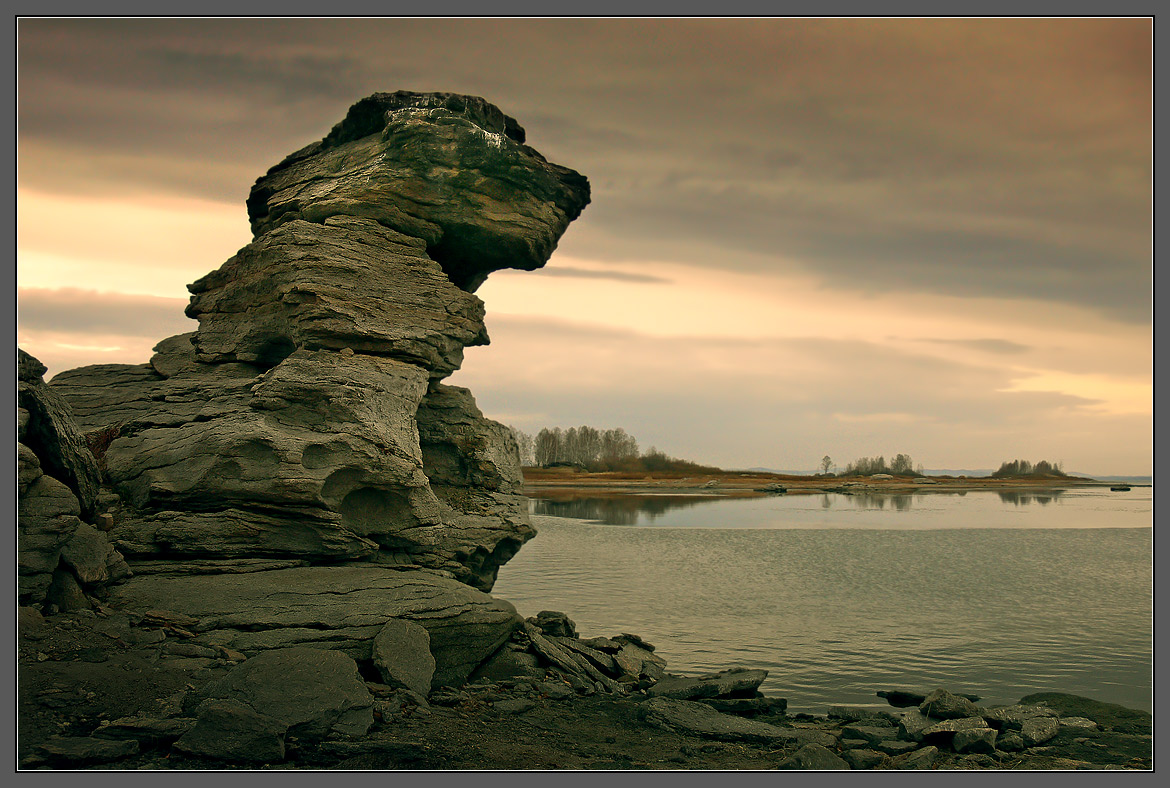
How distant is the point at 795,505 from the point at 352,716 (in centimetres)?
7779

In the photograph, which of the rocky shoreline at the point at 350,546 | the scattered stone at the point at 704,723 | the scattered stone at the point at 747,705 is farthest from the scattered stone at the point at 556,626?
the scattered stone at the point at 704,723

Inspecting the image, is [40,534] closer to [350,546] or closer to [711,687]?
[350,546]

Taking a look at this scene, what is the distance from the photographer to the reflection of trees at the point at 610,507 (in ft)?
199

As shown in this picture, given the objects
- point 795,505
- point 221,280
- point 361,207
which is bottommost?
point 795,505

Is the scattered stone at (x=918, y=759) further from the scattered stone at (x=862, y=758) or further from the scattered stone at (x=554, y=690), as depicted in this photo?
the scattered stone at (x=554, y=690)

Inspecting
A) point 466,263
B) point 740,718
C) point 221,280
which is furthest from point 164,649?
point 466,263

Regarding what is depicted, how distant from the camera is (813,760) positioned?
10055mm

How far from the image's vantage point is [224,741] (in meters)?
8.34

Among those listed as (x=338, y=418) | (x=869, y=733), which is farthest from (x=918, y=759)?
(x=338, y=418)

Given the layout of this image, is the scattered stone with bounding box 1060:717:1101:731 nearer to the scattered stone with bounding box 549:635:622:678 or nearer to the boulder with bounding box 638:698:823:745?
the boulder with bounding box 638:698:823:745

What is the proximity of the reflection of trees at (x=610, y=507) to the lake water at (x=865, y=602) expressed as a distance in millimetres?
9027

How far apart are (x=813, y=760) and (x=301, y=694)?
23.6 feet

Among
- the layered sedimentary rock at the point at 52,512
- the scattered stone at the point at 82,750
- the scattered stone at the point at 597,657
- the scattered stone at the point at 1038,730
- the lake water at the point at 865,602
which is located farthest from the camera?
the lake water at the point at 865,602

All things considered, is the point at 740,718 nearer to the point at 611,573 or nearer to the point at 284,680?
the point at 284,680
